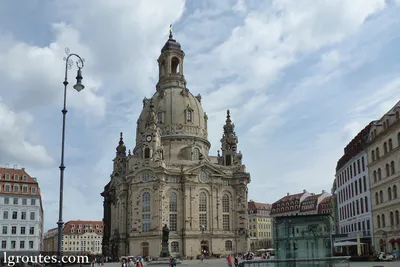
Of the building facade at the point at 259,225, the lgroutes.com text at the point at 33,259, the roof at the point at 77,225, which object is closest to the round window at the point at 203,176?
the lgroutes.com text at the point at 33,259

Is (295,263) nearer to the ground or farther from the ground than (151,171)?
nearer to the ground

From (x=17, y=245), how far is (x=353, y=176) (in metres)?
56.7

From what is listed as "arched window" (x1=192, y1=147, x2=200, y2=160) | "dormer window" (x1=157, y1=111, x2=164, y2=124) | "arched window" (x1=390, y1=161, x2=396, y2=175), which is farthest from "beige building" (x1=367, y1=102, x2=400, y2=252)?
"dormer window" (x1=157, y1=111, x2=164, y2=124)

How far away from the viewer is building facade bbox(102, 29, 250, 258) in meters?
86.6

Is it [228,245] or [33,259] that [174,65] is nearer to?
[228,245]

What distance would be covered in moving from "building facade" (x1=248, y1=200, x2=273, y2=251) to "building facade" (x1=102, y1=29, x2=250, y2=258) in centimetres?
5768

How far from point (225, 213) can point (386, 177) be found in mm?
42946

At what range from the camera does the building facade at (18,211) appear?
81312mm

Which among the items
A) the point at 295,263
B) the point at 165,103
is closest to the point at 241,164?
the point at 165,103

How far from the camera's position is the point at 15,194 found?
83.1 m

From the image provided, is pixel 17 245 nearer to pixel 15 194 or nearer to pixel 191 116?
pixel 15 194

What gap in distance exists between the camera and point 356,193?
67.2m

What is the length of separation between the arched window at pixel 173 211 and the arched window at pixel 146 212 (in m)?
4.20

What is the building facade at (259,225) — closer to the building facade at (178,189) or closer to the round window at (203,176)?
the building facade at (178,189)
